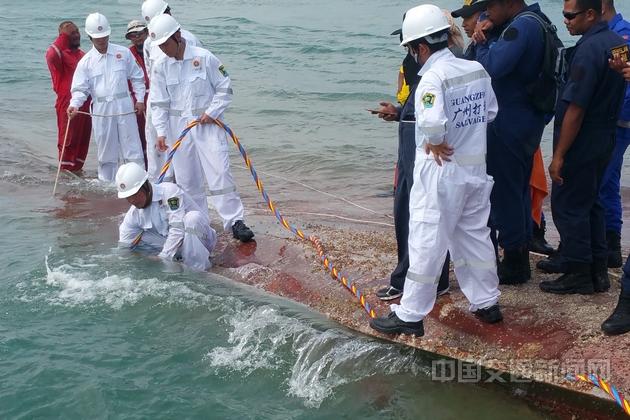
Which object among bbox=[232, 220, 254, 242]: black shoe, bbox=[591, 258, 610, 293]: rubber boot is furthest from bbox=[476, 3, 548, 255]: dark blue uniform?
bbox=[232, 220, 254, 242]: black shoe

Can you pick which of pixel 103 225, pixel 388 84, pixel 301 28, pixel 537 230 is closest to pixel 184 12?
pixel 301 28

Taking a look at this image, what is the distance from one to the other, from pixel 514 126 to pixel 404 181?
2.80ft

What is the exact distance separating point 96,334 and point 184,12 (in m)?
31.1

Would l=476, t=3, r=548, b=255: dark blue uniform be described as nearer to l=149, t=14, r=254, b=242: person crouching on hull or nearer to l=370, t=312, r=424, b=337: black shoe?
l=370, t=312, r=424, b=337: black shoe

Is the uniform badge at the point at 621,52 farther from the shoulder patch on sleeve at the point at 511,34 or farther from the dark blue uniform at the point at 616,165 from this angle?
the dark blue uniform at the point at 616,165

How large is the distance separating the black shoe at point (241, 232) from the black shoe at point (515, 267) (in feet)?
8.58

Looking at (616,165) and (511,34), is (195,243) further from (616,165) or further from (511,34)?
(616,165)

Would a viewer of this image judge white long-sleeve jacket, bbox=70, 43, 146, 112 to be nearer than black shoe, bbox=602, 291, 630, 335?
No

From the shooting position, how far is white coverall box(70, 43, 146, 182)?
402 inches

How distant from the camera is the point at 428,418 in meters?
4.95

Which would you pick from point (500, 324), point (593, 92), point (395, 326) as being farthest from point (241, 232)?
point (593, 92)

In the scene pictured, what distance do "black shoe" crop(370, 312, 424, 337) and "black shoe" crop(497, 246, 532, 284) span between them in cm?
104

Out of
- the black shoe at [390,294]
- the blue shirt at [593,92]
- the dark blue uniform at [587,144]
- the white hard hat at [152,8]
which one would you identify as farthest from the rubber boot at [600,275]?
the white hard hat at [152,8]

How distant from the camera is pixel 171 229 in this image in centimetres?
715
